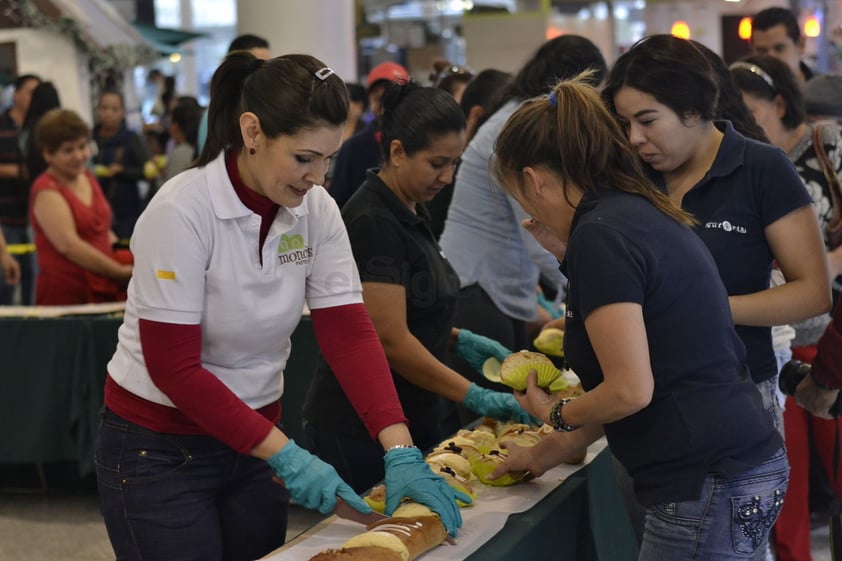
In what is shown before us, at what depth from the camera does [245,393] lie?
1.95 meters

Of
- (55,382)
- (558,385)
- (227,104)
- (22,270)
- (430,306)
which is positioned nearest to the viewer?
(227,104)

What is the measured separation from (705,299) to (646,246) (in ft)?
0.46

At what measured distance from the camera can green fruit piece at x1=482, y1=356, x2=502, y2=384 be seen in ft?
8.98

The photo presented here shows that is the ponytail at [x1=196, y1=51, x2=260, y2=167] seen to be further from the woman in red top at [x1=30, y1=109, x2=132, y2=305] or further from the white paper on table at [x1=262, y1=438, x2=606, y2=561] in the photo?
the woman in red top at [x1=30, y1=109, x2=132, y2=305]

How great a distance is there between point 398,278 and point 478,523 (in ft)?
1.98

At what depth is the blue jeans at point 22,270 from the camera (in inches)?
265

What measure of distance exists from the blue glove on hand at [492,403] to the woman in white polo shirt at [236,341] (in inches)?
20.4

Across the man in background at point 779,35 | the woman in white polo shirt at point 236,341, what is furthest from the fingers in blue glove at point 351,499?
the man in background at point 779,35

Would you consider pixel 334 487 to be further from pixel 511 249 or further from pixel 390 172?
pixel 511 249

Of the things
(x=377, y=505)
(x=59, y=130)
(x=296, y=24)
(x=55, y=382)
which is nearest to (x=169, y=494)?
(x=377, y=505)

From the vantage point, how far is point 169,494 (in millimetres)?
1884

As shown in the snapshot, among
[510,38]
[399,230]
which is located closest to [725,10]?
[510,38]

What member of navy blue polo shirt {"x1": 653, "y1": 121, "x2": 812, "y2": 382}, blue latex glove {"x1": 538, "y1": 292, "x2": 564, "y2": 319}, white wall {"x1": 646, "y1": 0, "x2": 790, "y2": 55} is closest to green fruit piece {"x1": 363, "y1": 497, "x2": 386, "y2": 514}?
navy blue polo shirt {"x1": 653, "y1": 121, "x2": 812, "y2": 382}

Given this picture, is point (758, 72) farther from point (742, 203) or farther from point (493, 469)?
point (493, 469)
